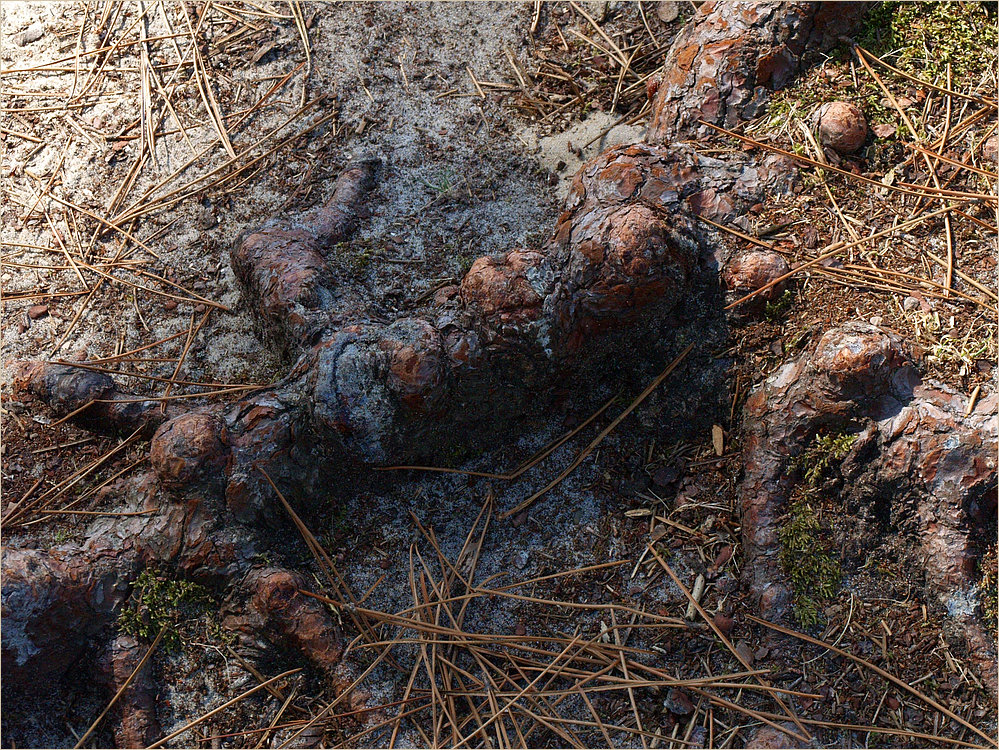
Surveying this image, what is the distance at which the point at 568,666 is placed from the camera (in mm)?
2414

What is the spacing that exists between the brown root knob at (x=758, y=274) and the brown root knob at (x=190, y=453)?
1867mm

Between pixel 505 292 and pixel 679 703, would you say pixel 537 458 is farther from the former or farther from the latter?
pixel 679 703

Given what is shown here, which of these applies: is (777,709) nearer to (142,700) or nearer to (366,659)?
(366,659)

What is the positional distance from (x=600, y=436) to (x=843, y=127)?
1447mm

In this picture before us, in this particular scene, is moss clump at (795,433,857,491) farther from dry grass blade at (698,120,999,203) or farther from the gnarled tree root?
dry grass blade at (698,120,999,203)

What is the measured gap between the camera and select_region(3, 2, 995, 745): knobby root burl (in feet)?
7.66

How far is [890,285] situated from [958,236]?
12.2 inches

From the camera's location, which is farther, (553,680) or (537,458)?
(537,458)

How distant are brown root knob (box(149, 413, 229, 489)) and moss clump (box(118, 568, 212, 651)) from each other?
0.34 m

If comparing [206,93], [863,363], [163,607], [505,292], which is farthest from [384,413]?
[206,93]

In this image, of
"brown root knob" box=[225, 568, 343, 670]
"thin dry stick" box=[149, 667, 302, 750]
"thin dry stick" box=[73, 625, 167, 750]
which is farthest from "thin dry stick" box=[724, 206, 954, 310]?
"thin dry stick" box=[73, 625, 167, 750]

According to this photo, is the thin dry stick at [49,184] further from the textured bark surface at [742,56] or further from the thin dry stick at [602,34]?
the textured bark surface at [742,56]

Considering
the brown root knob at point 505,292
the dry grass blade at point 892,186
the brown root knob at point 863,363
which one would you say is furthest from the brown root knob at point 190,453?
the dry grass blade at point 892,186

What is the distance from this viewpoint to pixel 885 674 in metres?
2.24
